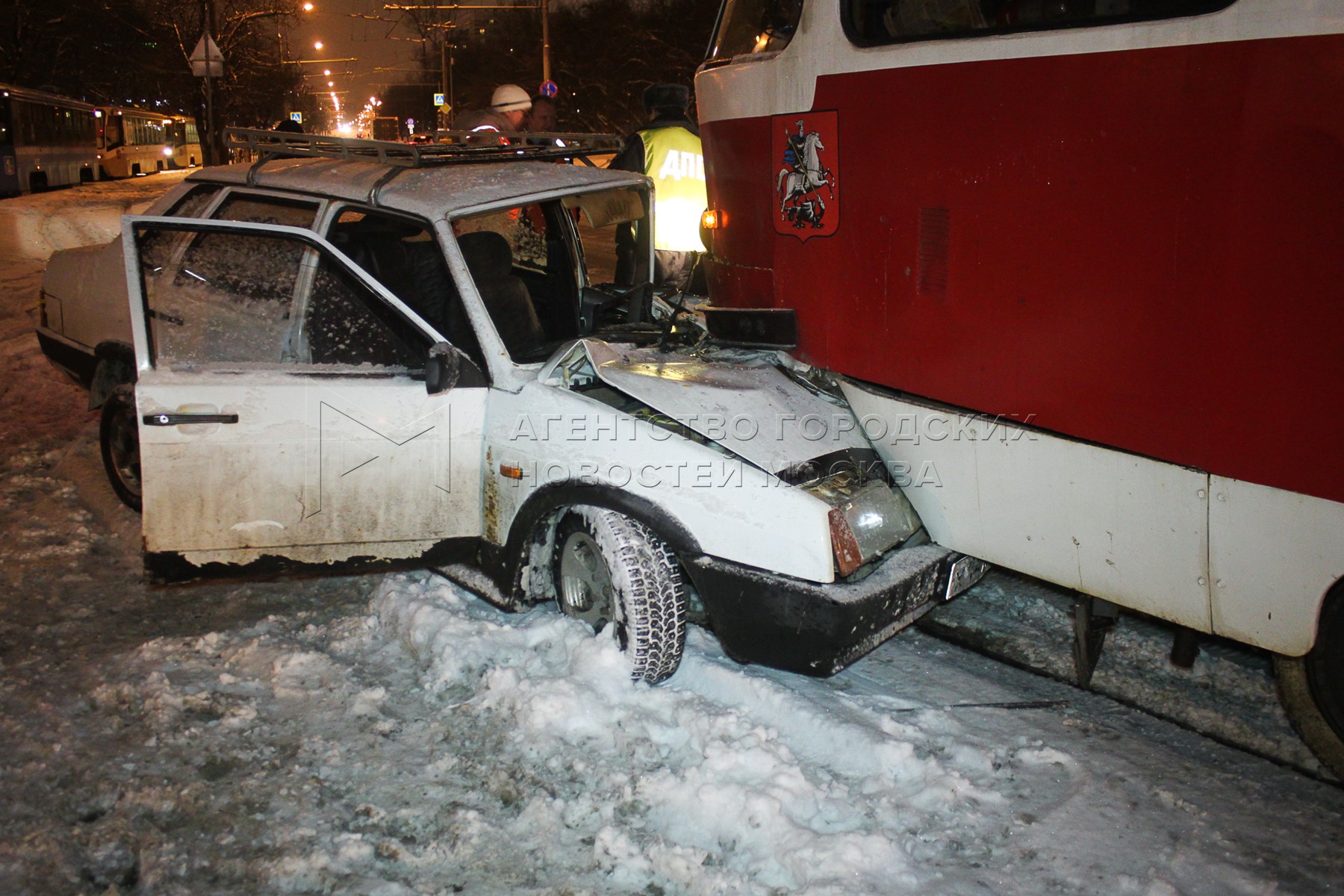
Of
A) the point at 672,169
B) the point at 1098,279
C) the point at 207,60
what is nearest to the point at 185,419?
the point at 1098,279

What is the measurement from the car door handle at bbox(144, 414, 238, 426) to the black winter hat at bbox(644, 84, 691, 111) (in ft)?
13.1

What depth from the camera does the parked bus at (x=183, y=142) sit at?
42.4 metres

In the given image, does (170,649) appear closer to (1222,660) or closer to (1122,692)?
(1122,692)

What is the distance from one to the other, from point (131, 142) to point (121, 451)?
36444 mm

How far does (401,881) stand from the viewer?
2.63 m

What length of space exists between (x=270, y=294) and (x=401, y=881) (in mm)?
2403

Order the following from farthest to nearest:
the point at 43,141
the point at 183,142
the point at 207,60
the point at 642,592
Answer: the point at 183,142 → the point at 43,141 → the point at 207,60 → the point at 642,592

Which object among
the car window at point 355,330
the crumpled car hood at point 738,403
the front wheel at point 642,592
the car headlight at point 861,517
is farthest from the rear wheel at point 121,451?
the car headlight at point 861,517

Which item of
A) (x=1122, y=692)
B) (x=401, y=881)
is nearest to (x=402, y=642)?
(x=401, y=881)

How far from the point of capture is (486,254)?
158 inches

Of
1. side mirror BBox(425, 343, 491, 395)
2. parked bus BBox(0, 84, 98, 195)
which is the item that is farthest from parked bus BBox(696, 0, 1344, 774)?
parked bus BBox(0, 84, 98, 195)

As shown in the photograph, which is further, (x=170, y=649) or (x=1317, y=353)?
(x=170, y=649)

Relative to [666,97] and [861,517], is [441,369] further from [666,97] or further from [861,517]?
[666,97]

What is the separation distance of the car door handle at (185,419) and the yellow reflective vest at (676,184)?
3548 millimetres
